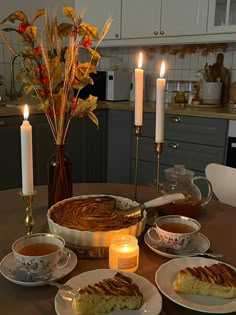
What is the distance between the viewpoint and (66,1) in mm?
3514

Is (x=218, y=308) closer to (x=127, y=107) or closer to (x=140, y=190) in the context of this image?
(x=140, y=190)

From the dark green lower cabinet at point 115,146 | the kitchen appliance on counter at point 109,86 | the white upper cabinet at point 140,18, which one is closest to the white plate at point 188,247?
the dark green lower cabinet at point 115,146

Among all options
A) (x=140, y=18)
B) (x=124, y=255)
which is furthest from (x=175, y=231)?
(x=140, y=18)

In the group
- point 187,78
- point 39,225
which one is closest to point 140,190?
point 39,225

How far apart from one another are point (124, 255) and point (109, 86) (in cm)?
275

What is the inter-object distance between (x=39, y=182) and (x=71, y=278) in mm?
2187

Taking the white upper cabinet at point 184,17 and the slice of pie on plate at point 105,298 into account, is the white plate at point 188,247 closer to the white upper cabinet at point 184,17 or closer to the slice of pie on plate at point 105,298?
the slice of pie on plate at point 105,298

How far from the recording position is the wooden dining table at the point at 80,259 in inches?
26.5

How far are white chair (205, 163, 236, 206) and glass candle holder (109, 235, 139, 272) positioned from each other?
79cm

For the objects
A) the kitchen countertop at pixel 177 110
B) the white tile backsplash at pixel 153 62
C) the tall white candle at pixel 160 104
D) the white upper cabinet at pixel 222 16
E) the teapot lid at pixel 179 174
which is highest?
the white upper cabinet at pixel 222 16

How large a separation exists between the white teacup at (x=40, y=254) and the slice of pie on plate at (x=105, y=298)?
0.11 m

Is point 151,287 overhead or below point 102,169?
overhead

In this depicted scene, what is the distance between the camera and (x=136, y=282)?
2.33 feet

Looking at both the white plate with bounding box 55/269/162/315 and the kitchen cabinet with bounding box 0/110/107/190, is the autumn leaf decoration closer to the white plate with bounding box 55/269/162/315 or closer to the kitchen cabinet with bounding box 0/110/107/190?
the white plate with bounding box 55/269/162/315
